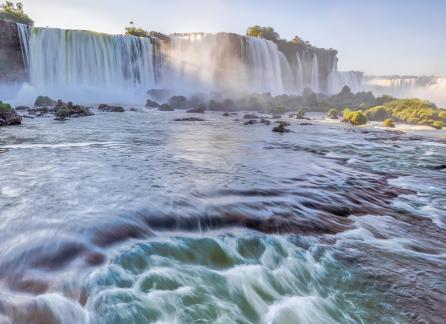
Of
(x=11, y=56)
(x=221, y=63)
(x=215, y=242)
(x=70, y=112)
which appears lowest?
(x=215, y=242)

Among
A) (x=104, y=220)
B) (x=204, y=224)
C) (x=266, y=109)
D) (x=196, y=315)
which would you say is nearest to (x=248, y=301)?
(x=196, y=315)

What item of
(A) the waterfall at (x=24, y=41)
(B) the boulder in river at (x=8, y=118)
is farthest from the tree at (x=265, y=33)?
(B) the boulder in river at (x=8, y=118)

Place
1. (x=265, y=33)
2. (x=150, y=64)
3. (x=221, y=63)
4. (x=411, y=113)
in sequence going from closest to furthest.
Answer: (x=411, y=113)
(x=150, y=64)
(x=221, y=63)
(x=265, y=33)

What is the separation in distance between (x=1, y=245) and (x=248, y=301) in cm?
274

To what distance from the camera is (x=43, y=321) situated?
2.76 meters

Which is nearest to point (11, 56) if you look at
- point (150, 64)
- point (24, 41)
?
point (24, 41)

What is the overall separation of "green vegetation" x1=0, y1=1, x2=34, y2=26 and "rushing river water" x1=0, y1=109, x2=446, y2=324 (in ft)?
145

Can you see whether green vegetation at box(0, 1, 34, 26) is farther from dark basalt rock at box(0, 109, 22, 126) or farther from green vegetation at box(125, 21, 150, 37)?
dark basalt rock at box(0, 109, 22, 126)

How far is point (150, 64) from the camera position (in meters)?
37.2

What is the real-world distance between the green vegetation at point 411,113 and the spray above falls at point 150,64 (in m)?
19.8

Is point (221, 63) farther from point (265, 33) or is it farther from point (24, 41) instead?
point (24, 41)

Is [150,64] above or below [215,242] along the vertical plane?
above

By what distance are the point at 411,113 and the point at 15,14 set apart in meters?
46.4

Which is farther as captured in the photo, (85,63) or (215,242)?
(85,63)
